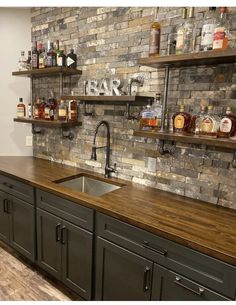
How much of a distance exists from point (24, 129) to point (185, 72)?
87.3 inches

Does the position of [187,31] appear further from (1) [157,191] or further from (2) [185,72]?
(1) [157,191]

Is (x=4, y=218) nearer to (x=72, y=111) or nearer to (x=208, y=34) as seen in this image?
(x=72, y=111)

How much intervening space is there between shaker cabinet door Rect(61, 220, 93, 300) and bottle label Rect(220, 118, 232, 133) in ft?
3.73

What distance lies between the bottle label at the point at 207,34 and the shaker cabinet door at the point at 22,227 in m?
1.87

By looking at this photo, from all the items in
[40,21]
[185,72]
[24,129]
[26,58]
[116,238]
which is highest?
[40,21]

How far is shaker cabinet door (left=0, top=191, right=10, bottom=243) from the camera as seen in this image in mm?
2438

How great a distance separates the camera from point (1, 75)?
2.98m

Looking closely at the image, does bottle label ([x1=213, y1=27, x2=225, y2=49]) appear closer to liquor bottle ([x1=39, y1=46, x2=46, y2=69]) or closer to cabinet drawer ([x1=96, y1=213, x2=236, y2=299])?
cabinet drawer ([x1=96, y1=213, x2=236, y2=299])

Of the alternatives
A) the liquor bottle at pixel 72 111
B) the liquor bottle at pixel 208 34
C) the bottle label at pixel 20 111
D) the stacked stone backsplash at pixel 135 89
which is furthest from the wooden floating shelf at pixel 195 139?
the bottle label at pixel 20 111

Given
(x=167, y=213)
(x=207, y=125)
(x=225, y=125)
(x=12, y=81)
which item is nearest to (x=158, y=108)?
(x=207, y=125)

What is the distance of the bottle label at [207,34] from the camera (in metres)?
1.46

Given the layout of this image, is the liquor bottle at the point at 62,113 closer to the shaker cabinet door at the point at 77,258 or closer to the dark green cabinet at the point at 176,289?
the shaker cabinet door at the point at 77,258

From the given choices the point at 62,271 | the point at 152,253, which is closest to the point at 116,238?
the point at 152,253

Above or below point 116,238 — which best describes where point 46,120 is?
above
